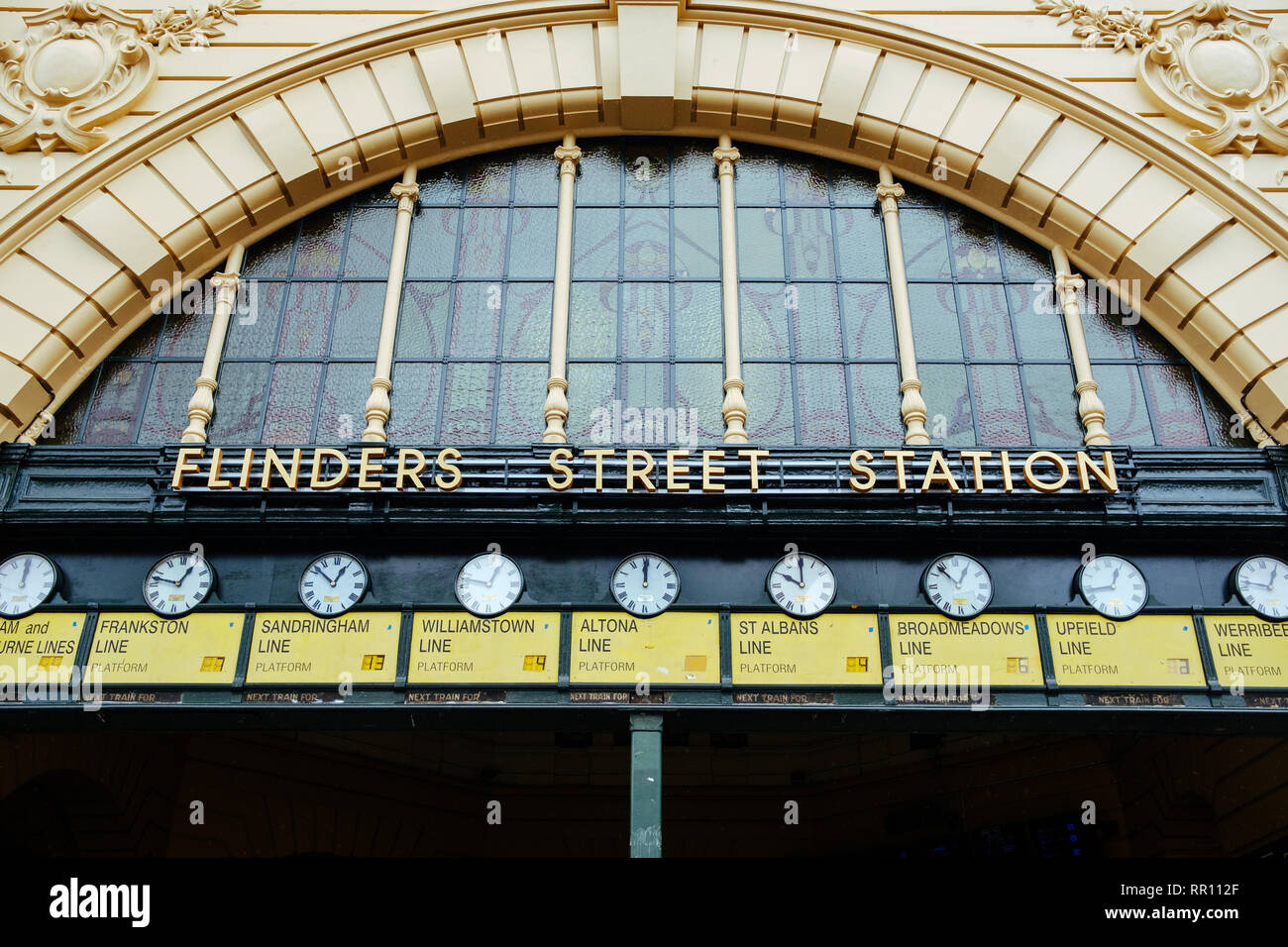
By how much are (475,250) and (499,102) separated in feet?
7.65

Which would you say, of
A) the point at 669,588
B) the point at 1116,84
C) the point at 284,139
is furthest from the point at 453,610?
the point at 1116,84

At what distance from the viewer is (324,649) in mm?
12391

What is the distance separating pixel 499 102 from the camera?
53.5 feet

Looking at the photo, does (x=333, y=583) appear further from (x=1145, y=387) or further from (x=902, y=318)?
(x=1145, y=387)

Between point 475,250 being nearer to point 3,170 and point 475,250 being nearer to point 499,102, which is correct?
point 499,102

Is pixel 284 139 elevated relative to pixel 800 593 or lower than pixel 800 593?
elevated

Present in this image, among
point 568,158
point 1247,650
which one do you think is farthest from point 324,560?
point 1247,650

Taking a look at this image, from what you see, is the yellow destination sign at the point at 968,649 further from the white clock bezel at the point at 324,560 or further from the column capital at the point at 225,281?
the column capital at the point at 225,281

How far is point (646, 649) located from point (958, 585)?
373 centimetres

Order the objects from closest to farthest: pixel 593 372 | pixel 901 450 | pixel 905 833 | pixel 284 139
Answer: pixel 901 450, pixel 593 372, pixel 284 139, pixel 905 833

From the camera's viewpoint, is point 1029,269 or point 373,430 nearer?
point 373,430

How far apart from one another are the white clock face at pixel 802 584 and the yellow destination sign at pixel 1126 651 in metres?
2.57

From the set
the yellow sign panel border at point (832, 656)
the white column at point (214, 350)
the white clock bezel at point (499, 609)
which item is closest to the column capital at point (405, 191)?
the white column at point (214, 350)
